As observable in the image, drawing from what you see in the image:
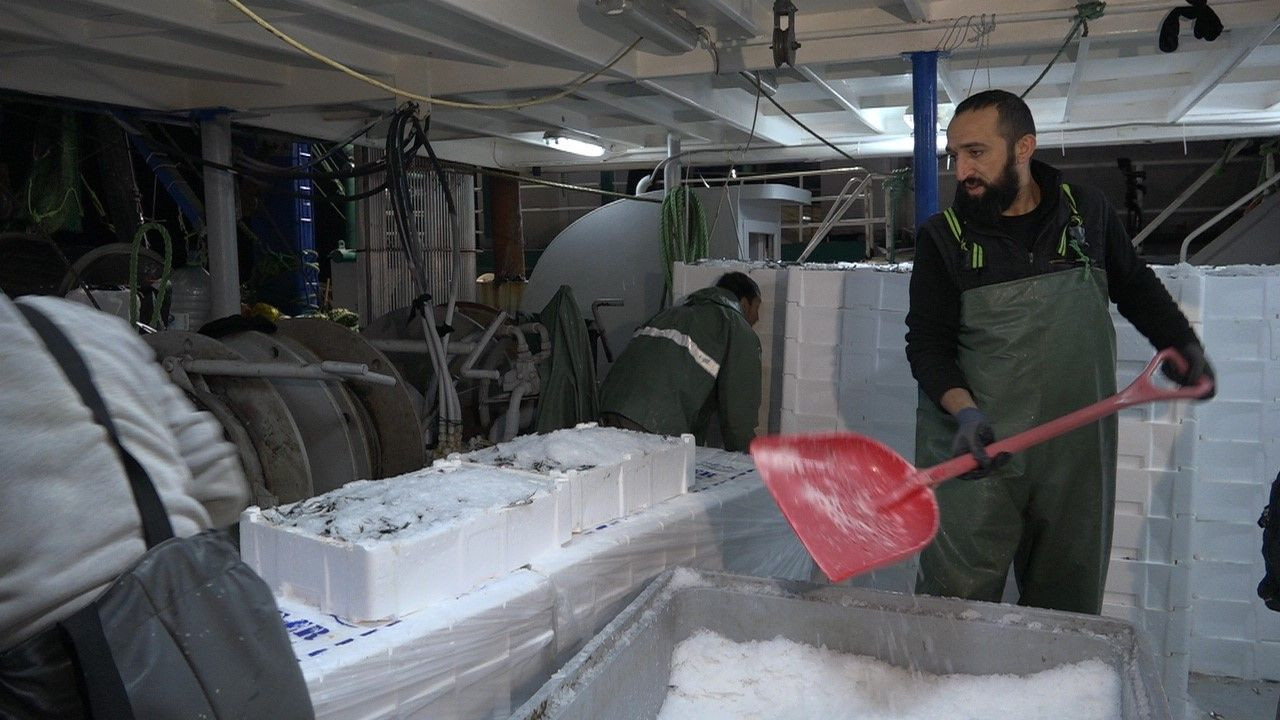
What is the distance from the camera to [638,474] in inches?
110

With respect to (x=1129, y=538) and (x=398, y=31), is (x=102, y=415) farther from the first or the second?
(x=398, y=31)

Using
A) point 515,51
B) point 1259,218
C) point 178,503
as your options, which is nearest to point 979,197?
point 178,503

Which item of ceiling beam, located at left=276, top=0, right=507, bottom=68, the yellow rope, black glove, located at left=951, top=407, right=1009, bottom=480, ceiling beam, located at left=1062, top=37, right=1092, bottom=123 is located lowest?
black glove, located at left=951, top=407, right=1009, bottom=480

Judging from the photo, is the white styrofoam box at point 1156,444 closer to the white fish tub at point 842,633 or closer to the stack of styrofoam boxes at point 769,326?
the white fish tub at point 842,633

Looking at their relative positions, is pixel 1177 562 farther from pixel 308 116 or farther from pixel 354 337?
pixel 308 116

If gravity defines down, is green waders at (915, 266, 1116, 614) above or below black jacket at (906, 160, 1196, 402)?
below

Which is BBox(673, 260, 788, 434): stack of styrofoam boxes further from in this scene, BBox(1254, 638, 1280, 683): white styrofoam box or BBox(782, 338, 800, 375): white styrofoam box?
BBox(1254, 638, 1280, 683): white styrofoam box

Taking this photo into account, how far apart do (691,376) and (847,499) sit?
2085 millimetres

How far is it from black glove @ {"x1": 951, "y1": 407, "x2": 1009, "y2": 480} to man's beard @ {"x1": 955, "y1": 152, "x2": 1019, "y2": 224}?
57 centimetres

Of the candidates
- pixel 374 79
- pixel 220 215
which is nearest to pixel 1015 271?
pixel 374 79

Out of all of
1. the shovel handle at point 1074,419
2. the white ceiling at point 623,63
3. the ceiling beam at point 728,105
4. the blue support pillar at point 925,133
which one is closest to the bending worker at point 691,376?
the blue support pillar at point 925,133

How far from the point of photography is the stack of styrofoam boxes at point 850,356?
3.79 metres

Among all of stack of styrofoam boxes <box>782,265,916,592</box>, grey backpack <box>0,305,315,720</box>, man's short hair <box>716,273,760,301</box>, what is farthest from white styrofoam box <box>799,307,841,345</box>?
grey backpack <box>0,305,315,720</box>

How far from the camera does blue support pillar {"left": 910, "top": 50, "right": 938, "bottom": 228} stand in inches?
173
